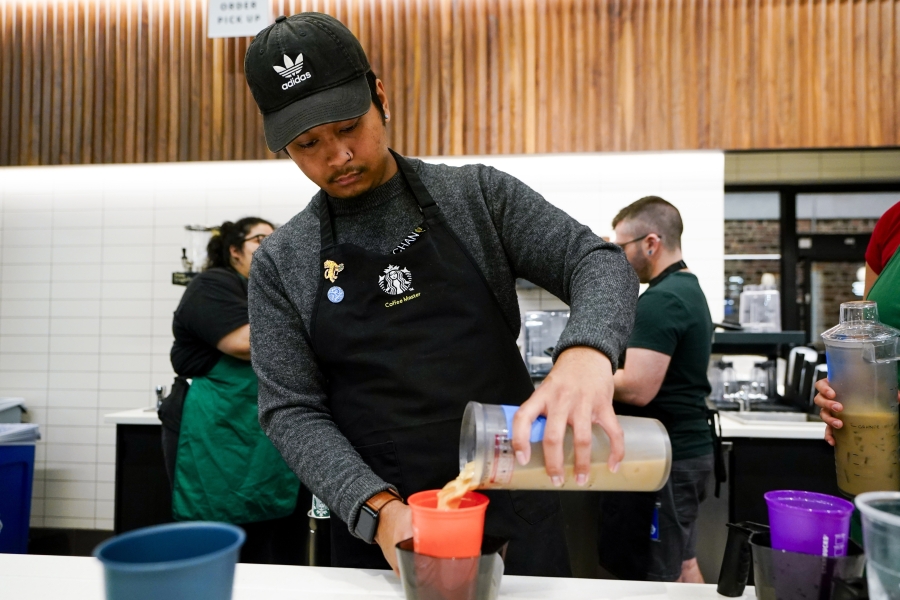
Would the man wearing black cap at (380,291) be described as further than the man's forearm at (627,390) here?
No

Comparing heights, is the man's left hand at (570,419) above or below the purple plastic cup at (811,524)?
above

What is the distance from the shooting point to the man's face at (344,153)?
3.83 ft

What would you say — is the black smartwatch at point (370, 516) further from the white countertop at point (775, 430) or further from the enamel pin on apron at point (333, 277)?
the white countertop at point (775, 430)

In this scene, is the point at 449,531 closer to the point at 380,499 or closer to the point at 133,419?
the point at 380,499

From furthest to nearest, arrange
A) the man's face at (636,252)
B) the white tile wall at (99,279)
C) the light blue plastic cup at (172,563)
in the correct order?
the white tile wall at (99,279) → the man's face at (636,252) → the light blue plastic cup at (172,563)

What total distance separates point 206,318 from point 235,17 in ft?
7.16

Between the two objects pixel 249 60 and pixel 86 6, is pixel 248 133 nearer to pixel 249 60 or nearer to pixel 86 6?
pixel 86 6

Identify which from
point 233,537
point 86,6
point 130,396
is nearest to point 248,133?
point 86,6

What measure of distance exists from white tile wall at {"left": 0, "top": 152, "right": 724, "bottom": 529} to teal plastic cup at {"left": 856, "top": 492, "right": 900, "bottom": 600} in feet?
11.0

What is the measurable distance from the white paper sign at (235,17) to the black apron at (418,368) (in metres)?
3.08

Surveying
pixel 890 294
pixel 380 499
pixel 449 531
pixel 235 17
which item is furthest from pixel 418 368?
pixel 235 17

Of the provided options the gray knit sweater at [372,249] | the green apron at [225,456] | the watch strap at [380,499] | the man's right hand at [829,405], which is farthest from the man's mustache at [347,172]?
the green apron at [225,456]

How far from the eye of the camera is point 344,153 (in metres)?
1.18

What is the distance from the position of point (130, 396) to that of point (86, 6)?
2382 millimetres
